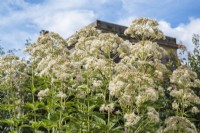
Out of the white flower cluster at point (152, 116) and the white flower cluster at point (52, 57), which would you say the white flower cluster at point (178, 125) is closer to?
the white flower cluster at point (152, 116)

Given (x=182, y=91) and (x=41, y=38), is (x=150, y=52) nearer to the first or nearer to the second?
(x=182, y=91)

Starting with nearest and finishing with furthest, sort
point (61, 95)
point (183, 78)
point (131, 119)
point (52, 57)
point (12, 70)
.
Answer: point (131, 119) < point (61, 95) < point (183, 78) < point (52, 57) < point (12, 70)

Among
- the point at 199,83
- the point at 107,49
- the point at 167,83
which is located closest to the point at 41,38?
the point at 107,49

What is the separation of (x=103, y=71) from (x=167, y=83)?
4.76 meters

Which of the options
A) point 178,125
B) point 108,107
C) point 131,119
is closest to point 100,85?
point 108,107

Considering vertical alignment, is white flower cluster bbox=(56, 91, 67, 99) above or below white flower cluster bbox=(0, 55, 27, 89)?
below

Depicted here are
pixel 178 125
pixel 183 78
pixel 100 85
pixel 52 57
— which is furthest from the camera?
pixel 52 57

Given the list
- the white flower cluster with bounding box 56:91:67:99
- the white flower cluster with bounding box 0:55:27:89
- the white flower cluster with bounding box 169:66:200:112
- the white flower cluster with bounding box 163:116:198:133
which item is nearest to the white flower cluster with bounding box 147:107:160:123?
the white flower cluster with bounding box 163:116:198:133

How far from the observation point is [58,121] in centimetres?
525

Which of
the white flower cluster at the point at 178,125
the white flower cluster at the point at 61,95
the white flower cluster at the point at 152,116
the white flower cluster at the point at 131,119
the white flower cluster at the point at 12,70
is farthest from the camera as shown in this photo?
the white flower cluster at the point at 12,70

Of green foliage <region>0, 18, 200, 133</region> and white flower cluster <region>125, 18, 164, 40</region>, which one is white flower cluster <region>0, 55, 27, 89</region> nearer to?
green foliage <region>0, 18, 200, 133</region>

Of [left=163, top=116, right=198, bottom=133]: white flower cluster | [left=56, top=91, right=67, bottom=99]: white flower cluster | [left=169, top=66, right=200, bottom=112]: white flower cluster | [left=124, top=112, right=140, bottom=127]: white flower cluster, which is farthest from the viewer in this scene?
[left=169, top=66, right=200, bottom=112]: white flower cluster

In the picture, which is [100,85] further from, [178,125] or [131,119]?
[178,125]

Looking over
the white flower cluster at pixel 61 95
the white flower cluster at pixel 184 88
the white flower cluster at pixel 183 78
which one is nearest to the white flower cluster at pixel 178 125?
the white flower cluster at pixel 184 88
